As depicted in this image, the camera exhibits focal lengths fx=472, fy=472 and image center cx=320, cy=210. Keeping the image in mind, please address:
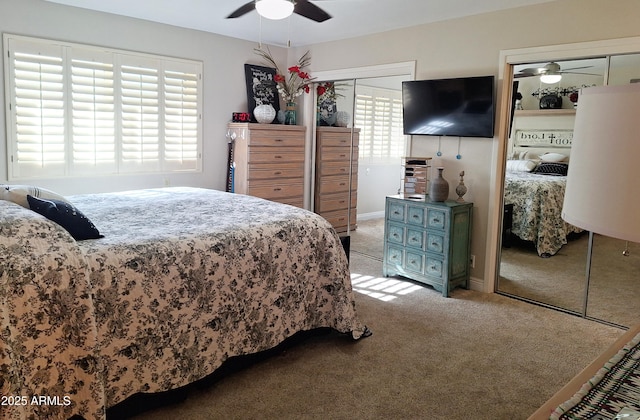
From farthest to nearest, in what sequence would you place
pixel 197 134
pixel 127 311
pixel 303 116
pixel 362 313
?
1. pixel 303 116
2. pixel 197 134
3. pixel 362 313
4. pixel 127 311

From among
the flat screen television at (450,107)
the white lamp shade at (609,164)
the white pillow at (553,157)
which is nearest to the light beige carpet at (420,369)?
the white pillow at (553,157)

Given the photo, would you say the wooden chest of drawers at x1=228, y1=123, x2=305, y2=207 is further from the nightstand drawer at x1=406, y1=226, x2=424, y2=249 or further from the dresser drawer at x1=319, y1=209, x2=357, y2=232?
the nightstand drawer at x1=406, y1=226, x2=424, y2=249

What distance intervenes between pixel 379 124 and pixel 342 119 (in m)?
0.65

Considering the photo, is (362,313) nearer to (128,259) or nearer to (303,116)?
(128,259)

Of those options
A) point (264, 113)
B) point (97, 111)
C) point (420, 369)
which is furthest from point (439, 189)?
point (97, 111)

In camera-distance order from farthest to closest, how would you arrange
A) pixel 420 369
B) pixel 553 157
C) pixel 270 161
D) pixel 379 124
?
pixel 270 161
pixel 379 124
pixel 553 157
pixel 420 369

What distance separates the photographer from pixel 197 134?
5.36 meters

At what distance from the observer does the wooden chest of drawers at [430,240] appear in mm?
4164

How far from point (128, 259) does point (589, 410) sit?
1910 millimetres

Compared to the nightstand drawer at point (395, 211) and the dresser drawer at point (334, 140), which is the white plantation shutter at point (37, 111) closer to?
the dresser drawer at point (334, 140)

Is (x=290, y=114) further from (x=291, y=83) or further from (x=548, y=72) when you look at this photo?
(x=548, y=72)

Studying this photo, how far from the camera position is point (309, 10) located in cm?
338

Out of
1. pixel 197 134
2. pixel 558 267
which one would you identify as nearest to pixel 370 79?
pixel 197 134

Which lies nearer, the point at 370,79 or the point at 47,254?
the point at 47,254
